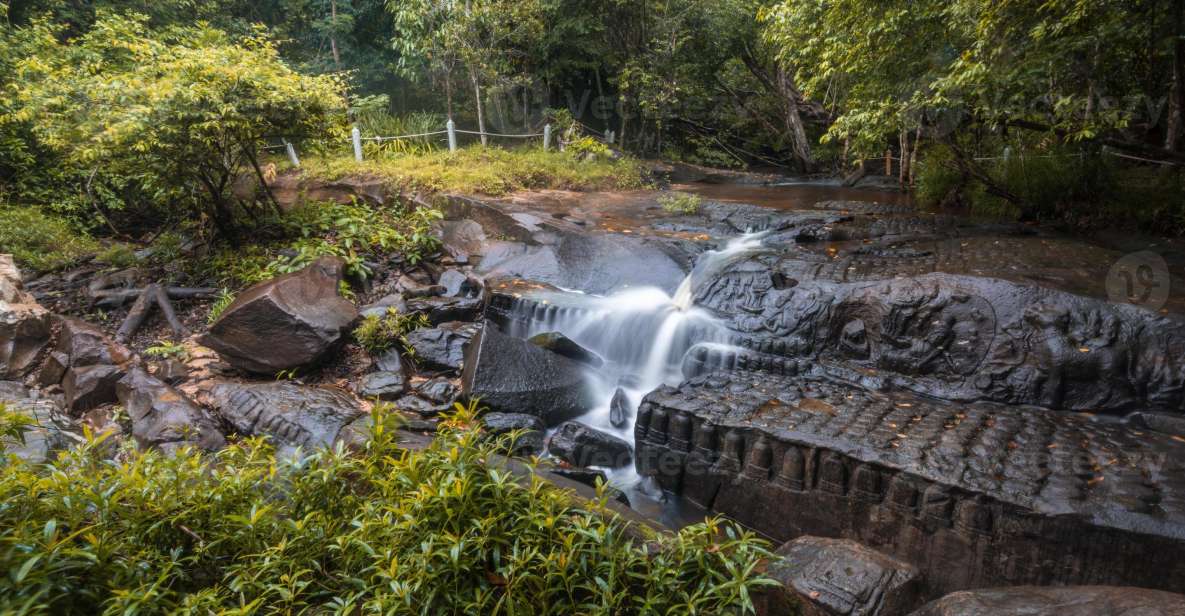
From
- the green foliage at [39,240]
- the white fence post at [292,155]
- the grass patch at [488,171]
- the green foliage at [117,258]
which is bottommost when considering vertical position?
the green foliage at [117,258]

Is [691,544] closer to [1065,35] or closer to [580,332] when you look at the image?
[580,332]

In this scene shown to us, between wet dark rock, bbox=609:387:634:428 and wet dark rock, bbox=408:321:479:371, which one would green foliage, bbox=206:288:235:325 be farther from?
wet dark rock, bbox=609:387:634:428

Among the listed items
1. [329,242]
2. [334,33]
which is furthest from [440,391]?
[334,33]

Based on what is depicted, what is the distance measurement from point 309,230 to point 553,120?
8503mm

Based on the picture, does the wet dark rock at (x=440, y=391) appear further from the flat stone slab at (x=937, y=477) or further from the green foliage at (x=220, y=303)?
the green foliage at (x=220, y=303)

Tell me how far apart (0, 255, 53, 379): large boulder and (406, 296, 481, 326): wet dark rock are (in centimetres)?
402

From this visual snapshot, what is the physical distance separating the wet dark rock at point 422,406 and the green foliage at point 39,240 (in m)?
7.03

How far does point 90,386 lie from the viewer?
6246 millimetres

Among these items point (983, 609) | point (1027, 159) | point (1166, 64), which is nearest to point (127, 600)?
point (983, 609)

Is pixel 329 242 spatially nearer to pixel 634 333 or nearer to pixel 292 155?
pixel 292 155

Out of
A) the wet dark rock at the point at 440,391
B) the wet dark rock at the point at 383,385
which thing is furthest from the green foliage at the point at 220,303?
the wet dark rock at the point at 440,391

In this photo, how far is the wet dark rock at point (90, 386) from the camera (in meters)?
6.18

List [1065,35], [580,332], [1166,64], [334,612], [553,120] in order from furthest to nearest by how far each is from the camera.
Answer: [553,120]
[580,332]
[1166,64]
[1065,35]
[334,612]

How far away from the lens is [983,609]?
2656mm
